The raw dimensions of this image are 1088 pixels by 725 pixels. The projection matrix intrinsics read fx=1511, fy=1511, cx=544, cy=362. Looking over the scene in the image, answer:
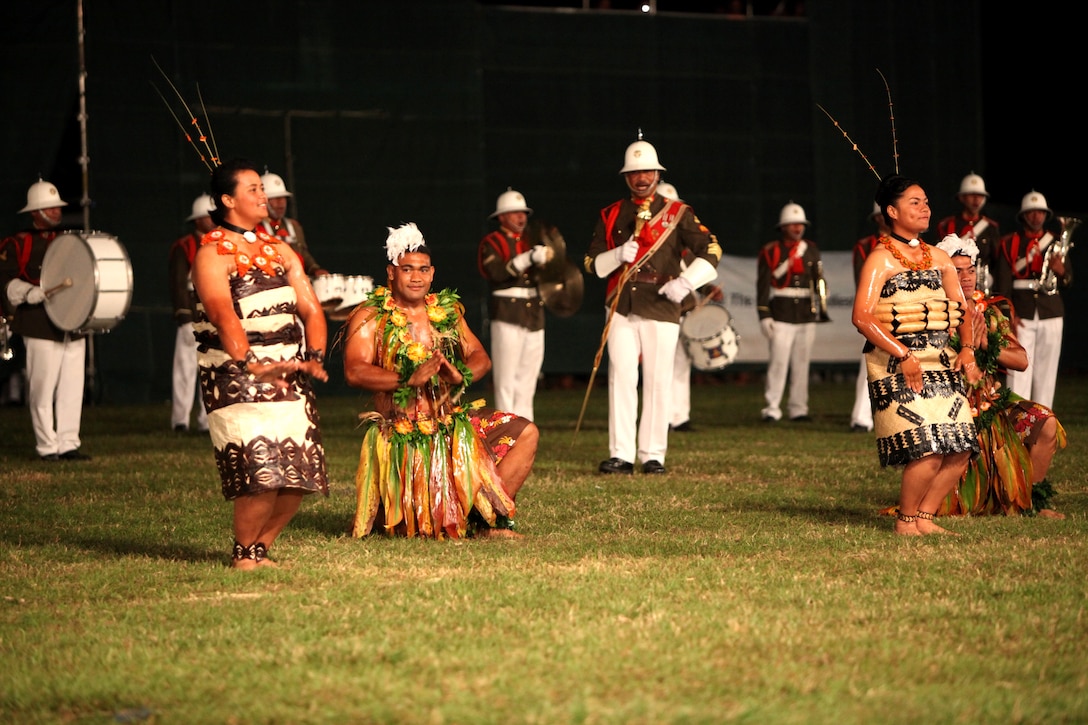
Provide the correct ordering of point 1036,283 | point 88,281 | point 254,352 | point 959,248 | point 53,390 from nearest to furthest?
point 254,352
point 959,248
point 88,281
point 53,390
point 1036,283

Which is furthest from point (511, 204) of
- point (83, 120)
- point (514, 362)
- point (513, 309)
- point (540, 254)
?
point (83, 120)

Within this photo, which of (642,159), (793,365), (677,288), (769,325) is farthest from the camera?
(769,325)

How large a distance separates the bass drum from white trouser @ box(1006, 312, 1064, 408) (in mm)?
7695

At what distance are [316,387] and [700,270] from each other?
10037 mm

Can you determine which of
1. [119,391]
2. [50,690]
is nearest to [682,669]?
[50,690]

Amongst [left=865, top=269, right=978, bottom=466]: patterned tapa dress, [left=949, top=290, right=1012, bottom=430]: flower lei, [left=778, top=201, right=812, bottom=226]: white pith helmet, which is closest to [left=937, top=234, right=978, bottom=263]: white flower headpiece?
[left=949, top=290, right=1012, bottom=430]: flower lei

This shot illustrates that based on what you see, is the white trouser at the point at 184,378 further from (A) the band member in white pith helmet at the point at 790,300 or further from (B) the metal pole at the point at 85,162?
(A) the band member in white pith helmet at the point at 790,300

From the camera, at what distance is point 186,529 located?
25.0 feet

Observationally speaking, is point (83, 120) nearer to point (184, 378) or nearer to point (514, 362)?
point (184, 378)

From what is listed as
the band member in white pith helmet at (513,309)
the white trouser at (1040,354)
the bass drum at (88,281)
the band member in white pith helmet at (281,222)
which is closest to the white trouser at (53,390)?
the bass drum at (88,281)

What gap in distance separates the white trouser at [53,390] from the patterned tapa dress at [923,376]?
273 inches

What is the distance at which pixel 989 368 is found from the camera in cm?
792

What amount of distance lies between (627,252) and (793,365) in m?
5.78

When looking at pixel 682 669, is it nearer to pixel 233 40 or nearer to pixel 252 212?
pixel 252 212
